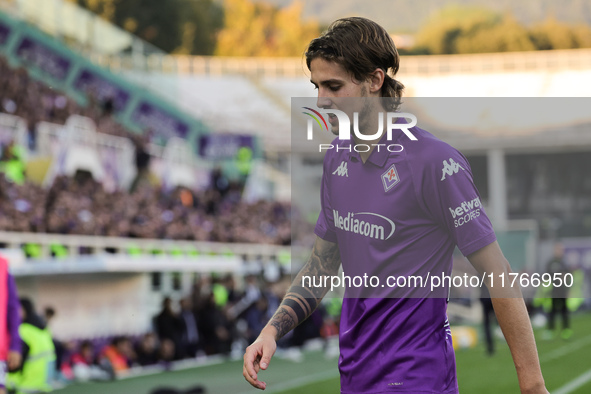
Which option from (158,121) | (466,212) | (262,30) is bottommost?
(466,212)

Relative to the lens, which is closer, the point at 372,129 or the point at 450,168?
the point at 450,168

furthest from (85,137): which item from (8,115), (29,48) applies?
(29,48)

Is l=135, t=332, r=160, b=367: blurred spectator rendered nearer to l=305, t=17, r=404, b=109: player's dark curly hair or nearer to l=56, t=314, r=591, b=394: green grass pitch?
l=56, t=314, r=591, b=394: green grass pitch

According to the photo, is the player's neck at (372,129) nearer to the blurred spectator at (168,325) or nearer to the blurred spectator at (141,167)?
the blurred spectator at (168,325)

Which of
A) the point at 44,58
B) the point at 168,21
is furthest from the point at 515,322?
the point at 168,21

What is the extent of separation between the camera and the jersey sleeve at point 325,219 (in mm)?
3193

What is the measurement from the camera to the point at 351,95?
2930 mm

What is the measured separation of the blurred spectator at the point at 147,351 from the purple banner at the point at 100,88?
55.8 ft

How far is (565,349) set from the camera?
18875 millimetres

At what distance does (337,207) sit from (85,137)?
73.0 feet

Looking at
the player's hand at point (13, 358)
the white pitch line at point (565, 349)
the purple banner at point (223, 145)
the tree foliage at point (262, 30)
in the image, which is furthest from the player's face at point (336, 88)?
the tree foliage at point (262, 30)

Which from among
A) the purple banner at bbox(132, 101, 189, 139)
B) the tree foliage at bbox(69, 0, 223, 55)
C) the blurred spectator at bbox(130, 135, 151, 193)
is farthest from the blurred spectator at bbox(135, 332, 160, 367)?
the tree foliage at bbox(69, 0, 223, 55)

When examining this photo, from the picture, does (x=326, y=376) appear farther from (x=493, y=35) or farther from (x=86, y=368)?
(x=493, y=35)

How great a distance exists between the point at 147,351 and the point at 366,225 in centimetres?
1484
